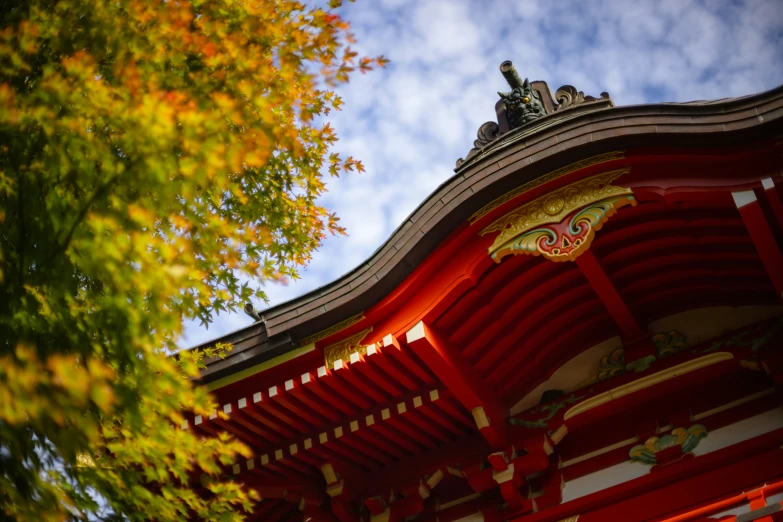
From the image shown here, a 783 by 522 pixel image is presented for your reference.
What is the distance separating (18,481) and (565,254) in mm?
4455

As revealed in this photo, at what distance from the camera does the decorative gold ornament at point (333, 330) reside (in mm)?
7387

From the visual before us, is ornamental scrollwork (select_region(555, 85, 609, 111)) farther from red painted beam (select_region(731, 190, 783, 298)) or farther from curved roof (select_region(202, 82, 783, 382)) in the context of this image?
red painted beam (select_region(731, 190, 783, 298))

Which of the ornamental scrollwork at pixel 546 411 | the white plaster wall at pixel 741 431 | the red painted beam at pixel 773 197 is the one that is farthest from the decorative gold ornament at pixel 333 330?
the red painted beam at pixel 773 197

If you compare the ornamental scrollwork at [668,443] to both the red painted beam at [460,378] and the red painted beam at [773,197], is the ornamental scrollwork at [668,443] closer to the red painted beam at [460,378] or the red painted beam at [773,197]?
the red painted beam at [460,378]

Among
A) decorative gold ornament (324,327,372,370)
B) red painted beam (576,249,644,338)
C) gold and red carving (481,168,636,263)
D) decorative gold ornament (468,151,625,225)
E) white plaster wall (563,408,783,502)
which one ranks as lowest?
white plaster wall (563,408,783,502)

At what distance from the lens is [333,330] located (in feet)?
24.4

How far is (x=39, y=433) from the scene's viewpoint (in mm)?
4145

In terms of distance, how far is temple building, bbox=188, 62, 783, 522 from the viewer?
21.5ft

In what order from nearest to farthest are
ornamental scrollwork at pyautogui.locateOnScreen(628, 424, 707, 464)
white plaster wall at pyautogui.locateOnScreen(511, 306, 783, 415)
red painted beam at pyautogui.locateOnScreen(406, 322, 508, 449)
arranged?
ornamental scrollwork at pyautogui.locateOnScreen(628, 424, 707, 464) < red painted beam at pyautogui.locateOnScreen(406, 322, 508, 449) < white plaster wall at pyautogui.locateOnScreen(511, 306, 783, 415)

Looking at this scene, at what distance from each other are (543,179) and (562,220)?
45 centimetres

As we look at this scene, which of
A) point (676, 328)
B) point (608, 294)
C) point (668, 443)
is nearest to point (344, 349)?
point (608, 294)

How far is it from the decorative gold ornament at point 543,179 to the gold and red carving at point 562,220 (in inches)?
5.1

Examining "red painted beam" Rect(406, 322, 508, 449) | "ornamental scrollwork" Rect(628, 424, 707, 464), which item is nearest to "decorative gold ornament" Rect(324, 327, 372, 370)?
"red painted beam" Rect(406, 322, 508, 449)

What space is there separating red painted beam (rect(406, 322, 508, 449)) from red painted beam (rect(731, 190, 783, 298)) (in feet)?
9.38
